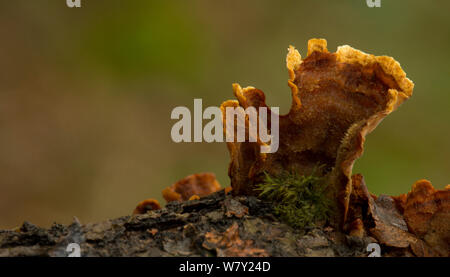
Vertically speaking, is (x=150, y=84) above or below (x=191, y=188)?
above

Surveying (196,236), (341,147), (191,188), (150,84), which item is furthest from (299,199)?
(150,84)

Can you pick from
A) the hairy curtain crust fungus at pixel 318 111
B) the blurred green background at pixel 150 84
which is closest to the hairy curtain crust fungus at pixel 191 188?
the hairy curtain crust fungus at pixel 318 111

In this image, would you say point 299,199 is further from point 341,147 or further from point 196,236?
point 196,236

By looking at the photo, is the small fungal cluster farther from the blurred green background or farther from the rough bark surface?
the blurred green background

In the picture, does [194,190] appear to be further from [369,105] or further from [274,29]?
[274,29]

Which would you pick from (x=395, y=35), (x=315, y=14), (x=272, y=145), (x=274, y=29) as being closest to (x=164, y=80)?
(x=274, y=29)

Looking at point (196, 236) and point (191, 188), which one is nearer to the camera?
point (196, 236)
